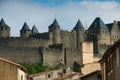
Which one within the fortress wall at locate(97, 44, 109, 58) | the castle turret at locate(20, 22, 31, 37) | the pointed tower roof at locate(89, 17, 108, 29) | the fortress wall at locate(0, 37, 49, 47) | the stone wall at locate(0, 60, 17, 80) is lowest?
the stone wall at locate(0, 60, 17, 80)

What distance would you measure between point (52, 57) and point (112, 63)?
71.2 metres

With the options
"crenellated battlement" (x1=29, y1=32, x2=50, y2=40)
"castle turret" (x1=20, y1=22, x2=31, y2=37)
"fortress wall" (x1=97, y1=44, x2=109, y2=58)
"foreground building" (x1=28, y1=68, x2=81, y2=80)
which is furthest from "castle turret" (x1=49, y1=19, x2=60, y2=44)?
"foreground building" (x1=28, y1=68, x2=81, y2=80)

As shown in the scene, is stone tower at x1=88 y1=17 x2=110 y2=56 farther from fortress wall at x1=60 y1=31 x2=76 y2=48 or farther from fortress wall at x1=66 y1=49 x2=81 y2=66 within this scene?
fortress wall at x1=66 y1=49 x2=81 y2=66

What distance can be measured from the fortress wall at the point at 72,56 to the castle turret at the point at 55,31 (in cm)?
386

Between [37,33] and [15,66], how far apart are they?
75353 millimetres

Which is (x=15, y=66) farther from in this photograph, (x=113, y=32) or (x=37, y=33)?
(x=113, y=32)

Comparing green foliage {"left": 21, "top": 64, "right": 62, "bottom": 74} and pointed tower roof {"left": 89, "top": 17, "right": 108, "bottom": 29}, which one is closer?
green foliage {"left": 21, "top": 64, "right": 62, "bottom": 74}

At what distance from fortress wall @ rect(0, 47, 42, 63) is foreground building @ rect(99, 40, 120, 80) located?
65176mm

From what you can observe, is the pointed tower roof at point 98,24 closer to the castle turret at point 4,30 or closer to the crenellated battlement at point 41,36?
the crenellated battlement at point 41,36

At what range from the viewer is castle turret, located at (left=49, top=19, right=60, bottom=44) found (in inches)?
3944

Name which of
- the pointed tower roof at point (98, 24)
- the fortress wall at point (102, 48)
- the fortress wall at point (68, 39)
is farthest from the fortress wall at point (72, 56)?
the pointed tower roof at point (98, 24)

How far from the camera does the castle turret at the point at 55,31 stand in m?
100

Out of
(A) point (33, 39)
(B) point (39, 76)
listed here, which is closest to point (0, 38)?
(A) point (33, 39)

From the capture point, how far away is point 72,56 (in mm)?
97000
